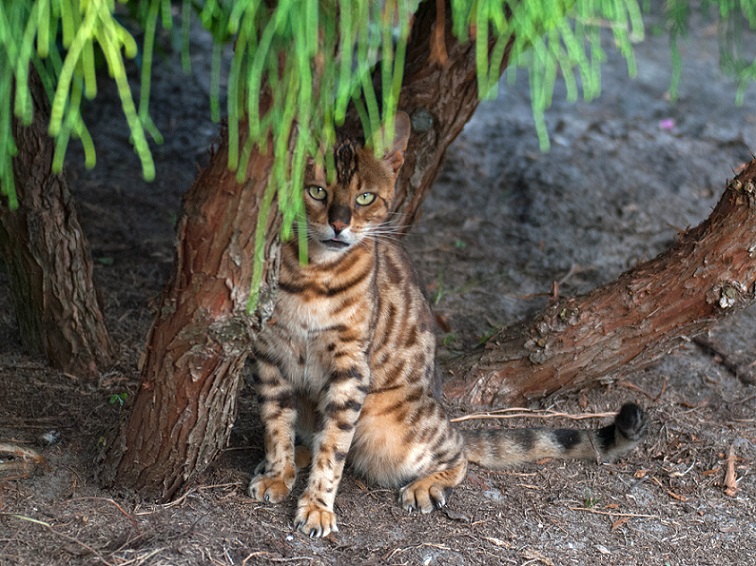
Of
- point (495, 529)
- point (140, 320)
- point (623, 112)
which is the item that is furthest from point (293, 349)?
point (623, 112)

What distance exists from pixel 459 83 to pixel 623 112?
161 inches

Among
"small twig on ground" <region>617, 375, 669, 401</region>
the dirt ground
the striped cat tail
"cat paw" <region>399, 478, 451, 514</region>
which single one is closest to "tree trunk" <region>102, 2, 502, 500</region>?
the dirt ground

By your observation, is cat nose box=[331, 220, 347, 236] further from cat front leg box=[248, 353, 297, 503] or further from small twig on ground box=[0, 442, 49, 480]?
small twig on ground box=[0, 442, 49, 480]

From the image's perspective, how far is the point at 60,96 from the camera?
1.49m

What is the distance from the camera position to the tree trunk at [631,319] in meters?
3.49

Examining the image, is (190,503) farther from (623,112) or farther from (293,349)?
(623,112)

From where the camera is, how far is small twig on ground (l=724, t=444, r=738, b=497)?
11.9 feet

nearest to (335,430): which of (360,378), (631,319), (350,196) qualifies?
(360,378)

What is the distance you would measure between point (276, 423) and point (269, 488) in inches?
9.9

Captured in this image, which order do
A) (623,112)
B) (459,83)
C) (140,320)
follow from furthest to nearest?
(623,112), (140,320), (459,83)

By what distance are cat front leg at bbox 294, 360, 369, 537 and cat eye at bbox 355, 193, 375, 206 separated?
0.60 m

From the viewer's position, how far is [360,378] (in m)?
3.30

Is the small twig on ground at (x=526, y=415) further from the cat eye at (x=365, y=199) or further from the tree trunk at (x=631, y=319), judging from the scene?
the cat eye at (x=365, y=199)

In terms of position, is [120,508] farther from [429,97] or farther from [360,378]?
[429,97]
